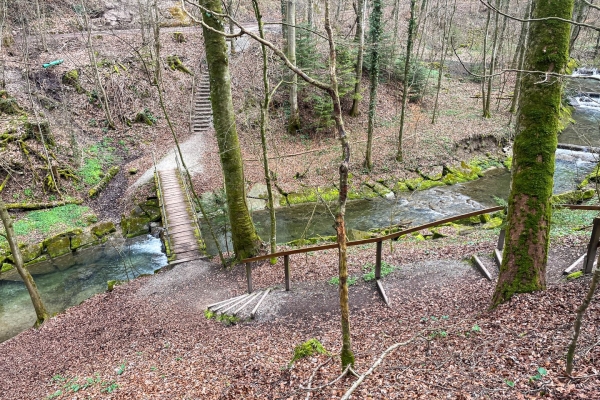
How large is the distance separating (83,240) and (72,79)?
39.1ft

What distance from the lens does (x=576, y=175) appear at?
56.0 feet

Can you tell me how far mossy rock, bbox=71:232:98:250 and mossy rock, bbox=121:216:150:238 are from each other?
1172 millimetres

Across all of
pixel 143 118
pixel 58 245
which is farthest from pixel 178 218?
pixel 143 118

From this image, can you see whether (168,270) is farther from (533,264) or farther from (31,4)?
(31,4)

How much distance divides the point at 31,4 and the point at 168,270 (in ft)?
76.1

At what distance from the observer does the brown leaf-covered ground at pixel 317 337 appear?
4.23 meters

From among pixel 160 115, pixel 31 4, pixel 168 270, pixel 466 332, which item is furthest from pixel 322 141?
pixel 31 4

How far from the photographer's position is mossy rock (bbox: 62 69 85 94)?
21.0 meters

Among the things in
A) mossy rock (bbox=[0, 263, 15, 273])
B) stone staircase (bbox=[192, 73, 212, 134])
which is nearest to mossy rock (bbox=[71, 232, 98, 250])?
mossy rock (bbox=[0, 263, 15, 273])

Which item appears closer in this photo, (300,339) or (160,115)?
(300,339)

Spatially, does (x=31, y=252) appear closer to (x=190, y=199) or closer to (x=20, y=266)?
(x=20, y=266)

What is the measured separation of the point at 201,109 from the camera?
2372 cm

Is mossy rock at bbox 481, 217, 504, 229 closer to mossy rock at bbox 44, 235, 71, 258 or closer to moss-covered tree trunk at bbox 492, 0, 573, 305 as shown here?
moss-covered tree trunk at bbox 492, 0, 573, 305

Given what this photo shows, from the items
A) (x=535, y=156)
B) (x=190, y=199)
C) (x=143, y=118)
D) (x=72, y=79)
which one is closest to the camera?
(x=535, y=156)
